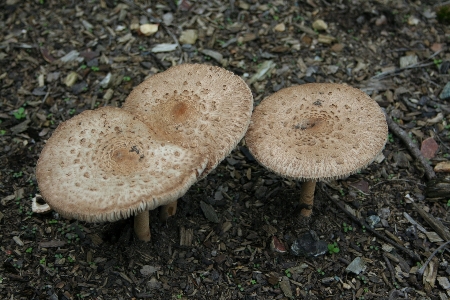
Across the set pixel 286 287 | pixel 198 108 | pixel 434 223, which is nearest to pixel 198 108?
pixel 198 108

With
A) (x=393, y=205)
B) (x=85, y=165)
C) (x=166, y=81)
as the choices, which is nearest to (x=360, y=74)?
(x=393, y=205)

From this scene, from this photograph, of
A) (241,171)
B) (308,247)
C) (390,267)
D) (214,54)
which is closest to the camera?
(390,267)

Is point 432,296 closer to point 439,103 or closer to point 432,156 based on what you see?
point 432,156

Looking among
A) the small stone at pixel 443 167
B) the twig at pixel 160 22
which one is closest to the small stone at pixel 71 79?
the twig at pixel 160 22

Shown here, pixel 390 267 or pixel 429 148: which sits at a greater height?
pixel 429 148

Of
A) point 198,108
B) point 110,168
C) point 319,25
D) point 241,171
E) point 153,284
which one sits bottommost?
point 153,284

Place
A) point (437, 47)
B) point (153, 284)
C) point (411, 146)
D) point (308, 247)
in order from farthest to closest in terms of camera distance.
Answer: point (437, 47) → point (411, 146) → point (308, 247) → point (153, 284)

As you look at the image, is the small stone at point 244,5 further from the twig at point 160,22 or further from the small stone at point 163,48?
the small stone at point 163,48

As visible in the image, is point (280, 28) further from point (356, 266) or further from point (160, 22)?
point (356, 266)

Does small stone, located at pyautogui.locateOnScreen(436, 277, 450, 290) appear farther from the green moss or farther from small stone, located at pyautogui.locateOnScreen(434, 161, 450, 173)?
the green moss
